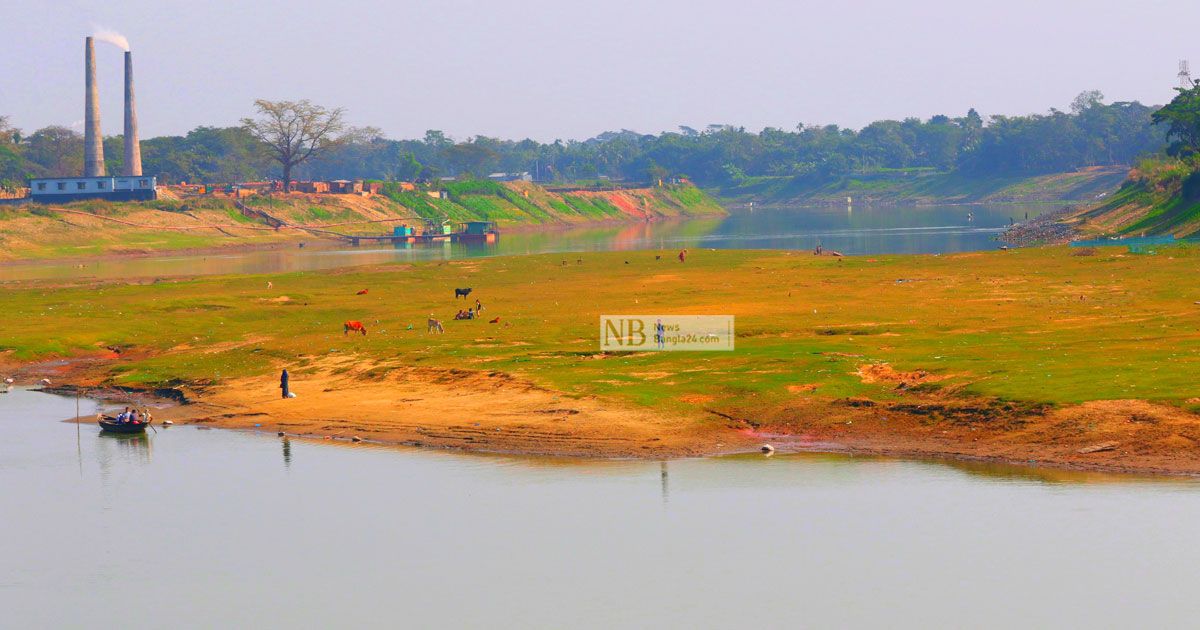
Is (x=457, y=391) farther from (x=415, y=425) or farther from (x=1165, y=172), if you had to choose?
(x=1165, y=172)

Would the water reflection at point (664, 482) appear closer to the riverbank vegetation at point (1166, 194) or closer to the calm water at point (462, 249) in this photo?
the calm water at point (462, 249)

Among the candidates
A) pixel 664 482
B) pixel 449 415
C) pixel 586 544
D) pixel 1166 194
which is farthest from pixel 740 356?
pixel 1166 194

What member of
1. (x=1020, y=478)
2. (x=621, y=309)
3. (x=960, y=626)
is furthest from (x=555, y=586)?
(x=621, y=309)

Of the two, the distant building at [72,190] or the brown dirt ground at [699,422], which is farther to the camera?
the distant building at [72,190]

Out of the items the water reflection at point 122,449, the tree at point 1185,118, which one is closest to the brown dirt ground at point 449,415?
the water reflection at point 122,449

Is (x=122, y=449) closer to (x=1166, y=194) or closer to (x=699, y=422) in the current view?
(x=699, y=422)

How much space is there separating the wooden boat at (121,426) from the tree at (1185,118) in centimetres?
14247

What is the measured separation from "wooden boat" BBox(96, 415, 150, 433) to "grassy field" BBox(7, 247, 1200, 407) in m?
9.90

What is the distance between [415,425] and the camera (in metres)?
51.8

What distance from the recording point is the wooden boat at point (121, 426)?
5200 cm

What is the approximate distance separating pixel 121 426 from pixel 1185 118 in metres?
148

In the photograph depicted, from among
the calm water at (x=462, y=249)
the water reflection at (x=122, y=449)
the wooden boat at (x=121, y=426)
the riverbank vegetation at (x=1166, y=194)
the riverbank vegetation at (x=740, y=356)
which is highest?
the riverbank vegetation at (x=1166, y=194)

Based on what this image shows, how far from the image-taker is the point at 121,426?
51938mm

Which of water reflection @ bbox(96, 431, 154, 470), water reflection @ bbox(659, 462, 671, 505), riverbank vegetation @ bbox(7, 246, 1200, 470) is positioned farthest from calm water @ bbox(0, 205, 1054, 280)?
water reflection @ bbox(659, 462, 671, 505)
